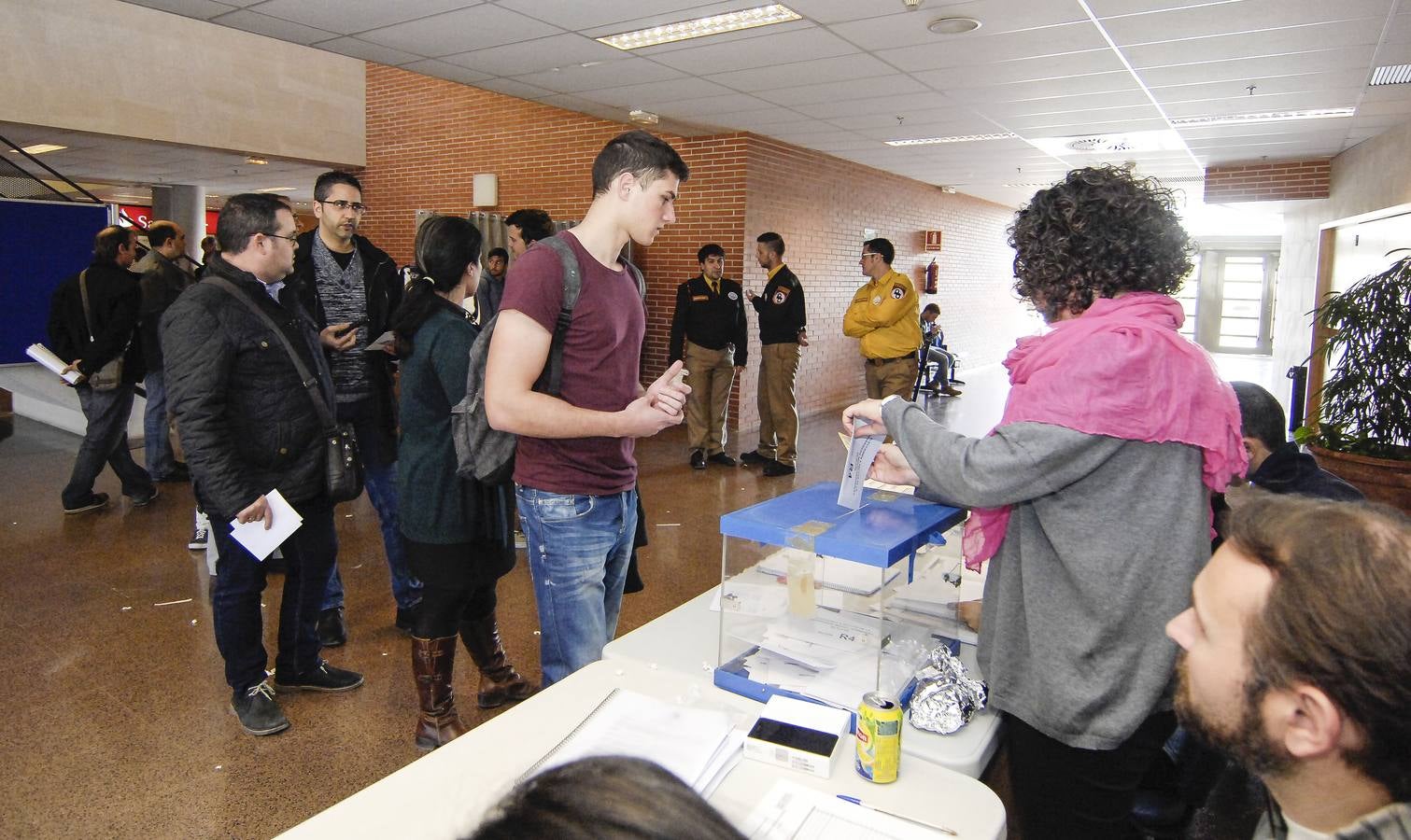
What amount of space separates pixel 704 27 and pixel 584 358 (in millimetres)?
3640

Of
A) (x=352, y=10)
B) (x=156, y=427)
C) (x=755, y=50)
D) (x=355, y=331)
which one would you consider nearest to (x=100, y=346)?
(x=156, y=427)

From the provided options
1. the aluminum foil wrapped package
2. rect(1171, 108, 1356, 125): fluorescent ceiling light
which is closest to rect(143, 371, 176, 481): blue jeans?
the aluminum foil wrapped package

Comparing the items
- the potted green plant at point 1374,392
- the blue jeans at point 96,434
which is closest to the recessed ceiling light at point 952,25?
the potted green plant at point 1374,392

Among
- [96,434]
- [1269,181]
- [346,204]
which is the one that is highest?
[1269,181]

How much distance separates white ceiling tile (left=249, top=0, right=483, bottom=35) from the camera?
14.0 feet

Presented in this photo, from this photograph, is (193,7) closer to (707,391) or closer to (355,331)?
(355,331)

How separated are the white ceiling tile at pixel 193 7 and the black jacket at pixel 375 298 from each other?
196 cm

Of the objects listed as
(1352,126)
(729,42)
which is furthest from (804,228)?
(1352,126)

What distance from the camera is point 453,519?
7.79ft

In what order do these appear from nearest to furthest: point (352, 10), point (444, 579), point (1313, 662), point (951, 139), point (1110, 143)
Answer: point (1313, 662), point (444, 579), point (352, 10), point (951, 139), point (1110, 143)

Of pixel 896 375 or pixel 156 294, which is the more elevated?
pixel 156 294

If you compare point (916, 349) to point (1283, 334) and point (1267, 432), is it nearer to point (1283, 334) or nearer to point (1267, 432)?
point (1267, 432)

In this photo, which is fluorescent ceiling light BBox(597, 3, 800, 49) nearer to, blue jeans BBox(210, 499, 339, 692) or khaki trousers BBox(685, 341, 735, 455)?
khaki trousers BBox(685, 341, 735, 455)

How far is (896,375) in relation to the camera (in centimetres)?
643
